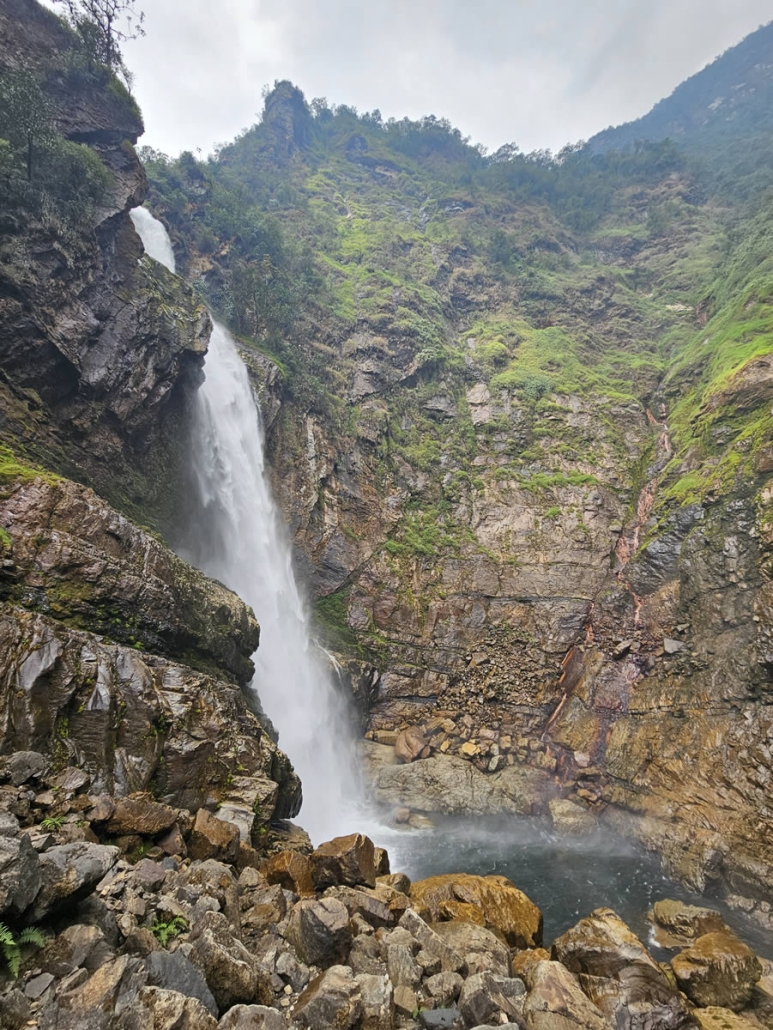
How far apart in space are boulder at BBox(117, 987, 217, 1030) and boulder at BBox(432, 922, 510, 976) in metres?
4.55

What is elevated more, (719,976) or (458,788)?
(719,976)

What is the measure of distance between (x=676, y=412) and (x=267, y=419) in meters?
25.1

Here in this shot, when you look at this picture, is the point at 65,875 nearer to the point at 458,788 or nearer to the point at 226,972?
the point at 226,972

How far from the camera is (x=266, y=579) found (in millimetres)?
23062

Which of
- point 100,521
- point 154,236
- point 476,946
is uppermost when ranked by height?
point 154,236

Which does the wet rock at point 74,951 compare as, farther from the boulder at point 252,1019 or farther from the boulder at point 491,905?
the boulder at point 491,905

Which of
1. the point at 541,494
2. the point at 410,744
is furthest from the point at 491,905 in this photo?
the point at 541,494

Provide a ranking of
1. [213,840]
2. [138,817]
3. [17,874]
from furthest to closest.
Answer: [213,840]
[138,817]
[17,874]

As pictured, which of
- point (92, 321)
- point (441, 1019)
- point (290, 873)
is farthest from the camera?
point (92, 321)

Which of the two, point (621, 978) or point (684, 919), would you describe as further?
point (684, 919)

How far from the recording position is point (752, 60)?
10288cm

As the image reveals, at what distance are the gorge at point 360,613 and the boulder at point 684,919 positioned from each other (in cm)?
6

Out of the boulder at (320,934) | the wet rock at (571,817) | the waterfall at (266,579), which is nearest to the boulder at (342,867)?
the boulder at (320,934)

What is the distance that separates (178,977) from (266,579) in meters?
19.1
